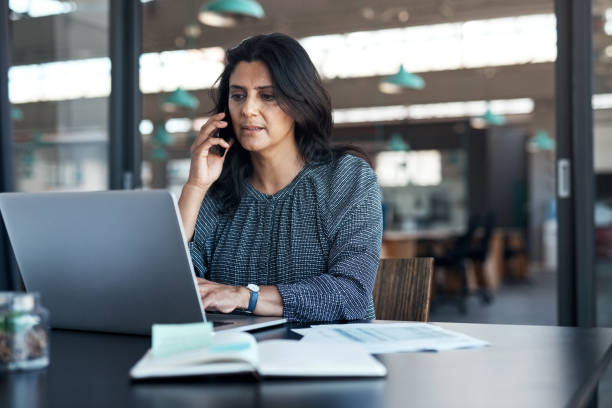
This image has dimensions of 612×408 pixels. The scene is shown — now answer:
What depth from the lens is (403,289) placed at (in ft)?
5.87

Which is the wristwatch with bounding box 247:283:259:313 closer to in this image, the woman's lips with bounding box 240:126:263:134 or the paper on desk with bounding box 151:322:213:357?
the paper on desk with bounding box 151:322:213:357

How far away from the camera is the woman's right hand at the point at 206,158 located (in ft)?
6.22

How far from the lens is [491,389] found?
85 cm

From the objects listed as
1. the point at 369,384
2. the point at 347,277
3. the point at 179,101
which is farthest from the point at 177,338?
the point at 179,101

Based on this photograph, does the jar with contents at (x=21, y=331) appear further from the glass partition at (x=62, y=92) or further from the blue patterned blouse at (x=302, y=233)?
the glass partition at (x=62, y=92)

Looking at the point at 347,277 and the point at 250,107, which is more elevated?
the point at 250,107

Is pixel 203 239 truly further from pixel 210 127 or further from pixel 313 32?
pixel 313 32

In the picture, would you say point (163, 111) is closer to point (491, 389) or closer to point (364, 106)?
point (491, 389)

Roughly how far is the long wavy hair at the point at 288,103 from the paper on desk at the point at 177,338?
3.08ft

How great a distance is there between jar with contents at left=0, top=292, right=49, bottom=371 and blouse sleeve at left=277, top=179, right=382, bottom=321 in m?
0.55

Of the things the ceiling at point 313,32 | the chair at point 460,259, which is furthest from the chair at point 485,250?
the ceiling at point 313,32

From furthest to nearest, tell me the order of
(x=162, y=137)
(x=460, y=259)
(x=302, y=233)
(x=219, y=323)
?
(x=460, y=259)
(x=162, y=137)
(x=302, y=233)
(x=219, y=323)

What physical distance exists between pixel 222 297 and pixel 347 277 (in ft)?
0.98

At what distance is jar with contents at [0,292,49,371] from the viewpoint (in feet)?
3.16
